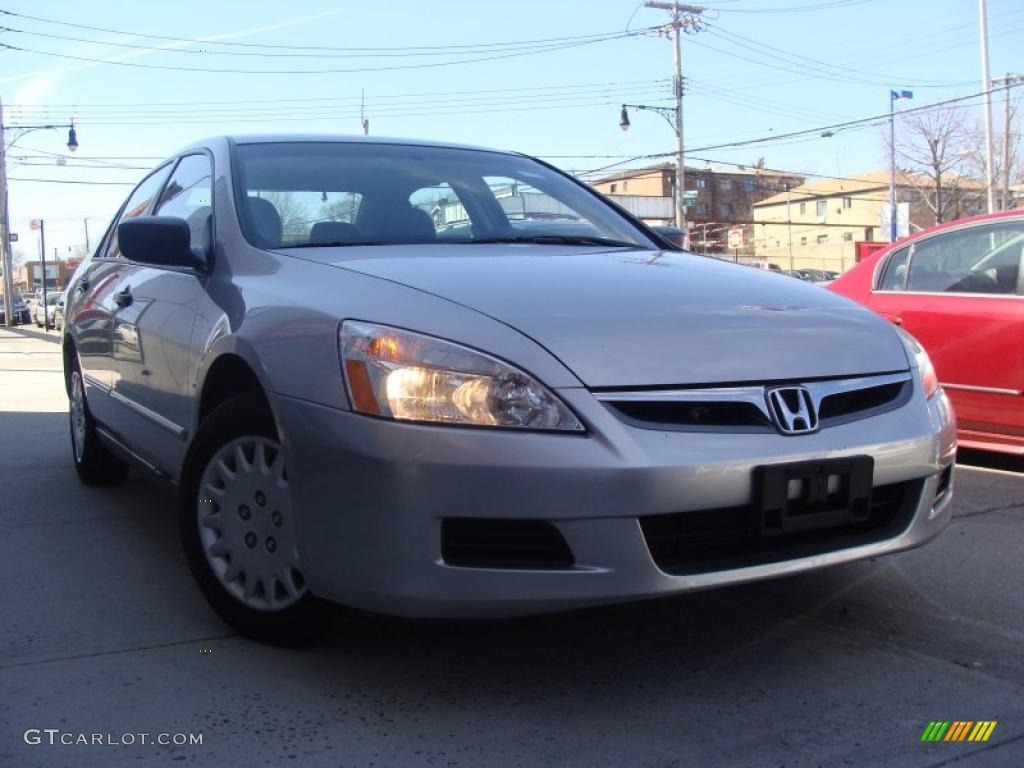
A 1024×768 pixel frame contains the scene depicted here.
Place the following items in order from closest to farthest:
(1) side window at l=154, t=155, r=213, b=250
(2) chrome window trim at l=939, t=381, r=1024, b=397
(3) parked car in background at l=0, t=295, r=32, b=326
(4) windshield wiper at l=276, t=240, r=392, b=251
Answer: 1. (4) windshield wiper at l=276, t=240, r=392, b=251
2. (1) side window at l=154, t=155, r=213, b=250
3. (2) chrome window trim at l=939, t=381, r=1024, b=397
4. (3) parked car in background at l=0, t=295, r=32, b=326

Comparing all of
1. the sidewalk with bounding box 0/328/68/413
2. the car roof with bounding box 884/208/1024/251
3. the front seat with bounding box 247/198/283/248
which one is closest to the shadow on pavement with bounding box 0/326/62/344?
the sidewalk with bounding box 0/328/68/413

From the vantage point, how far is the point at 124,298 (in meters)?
4.23

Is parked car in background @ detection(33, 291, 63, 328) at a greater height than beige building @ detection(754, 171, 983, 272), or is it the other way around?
beige building @ detection(754, 171, 983, 272)

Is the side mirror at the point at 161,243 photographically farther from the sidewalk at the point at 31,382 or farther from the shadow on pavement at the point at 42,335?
the shadow on pavement at the point at 42,335

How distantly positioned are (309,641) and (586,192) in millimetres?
2275

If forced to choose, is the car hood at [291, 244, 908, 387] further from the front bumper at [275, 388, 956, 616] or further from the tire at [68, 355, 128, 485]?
the tire at [68, 355, 128, 485]

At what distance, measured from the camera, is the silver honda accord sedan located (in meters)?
2.36

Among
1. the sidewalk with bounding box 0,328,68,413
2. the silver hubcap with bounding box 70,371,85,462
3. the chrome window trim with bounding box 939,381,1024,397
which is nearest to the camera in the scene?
the chrome window trim with bounding box 939,381,1024,397

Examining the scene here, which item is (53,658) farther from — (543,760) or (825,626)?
(825,626)

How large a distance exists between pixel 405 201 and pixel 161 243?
86 cm

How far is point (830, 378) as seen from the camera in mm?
2689

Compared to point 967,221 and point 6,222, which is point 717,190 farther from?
point 967,221

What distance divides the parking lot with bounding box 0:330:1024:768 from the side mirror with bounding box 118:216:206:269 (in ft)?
3.74

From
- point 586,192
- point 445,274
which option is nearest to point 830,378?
point 445,274
